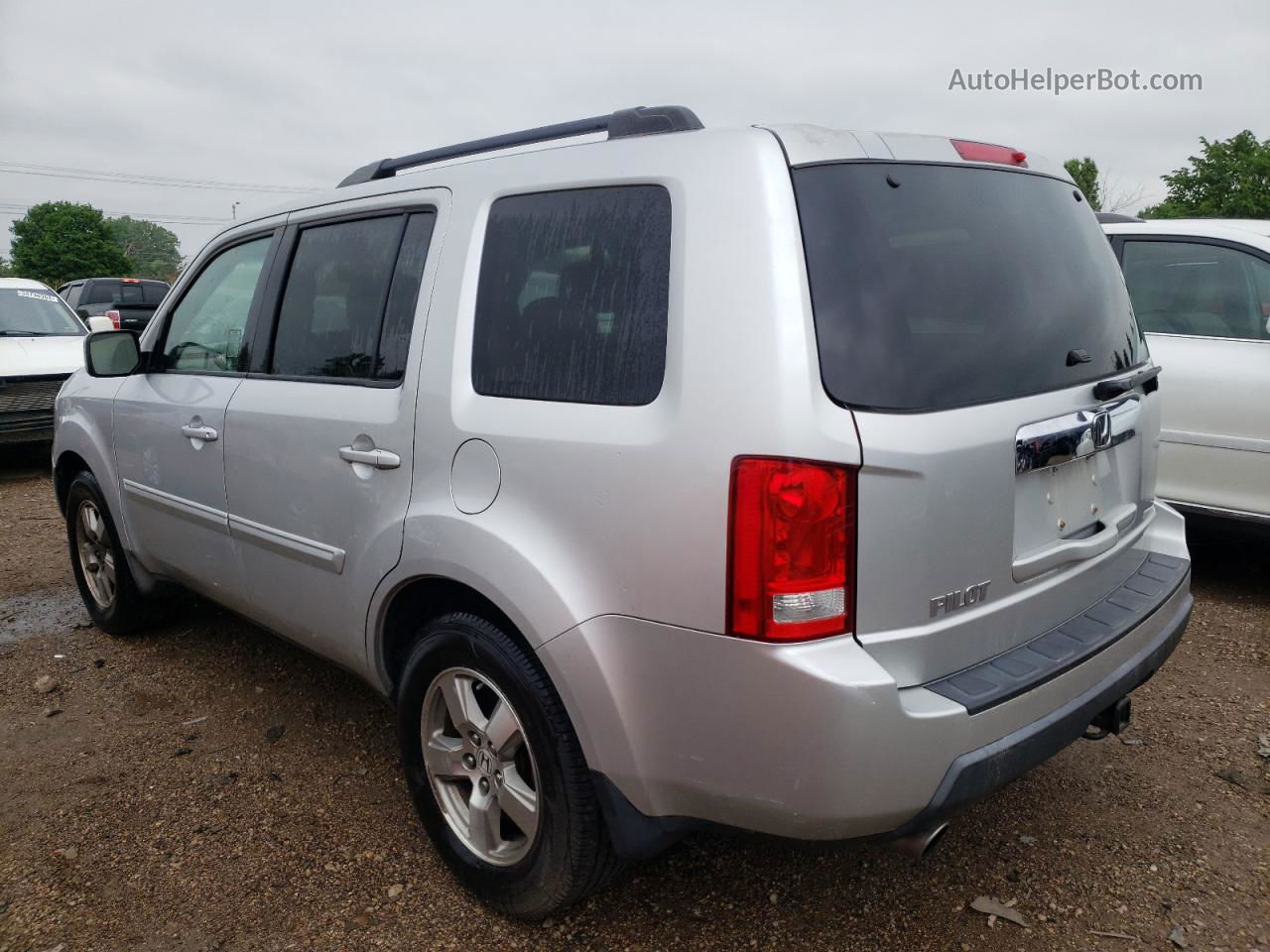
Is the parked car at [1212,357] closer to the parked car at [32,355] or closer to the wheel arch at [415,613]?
the wheel arch at [415,613]

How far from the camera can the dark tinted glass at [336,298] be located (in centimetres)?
270

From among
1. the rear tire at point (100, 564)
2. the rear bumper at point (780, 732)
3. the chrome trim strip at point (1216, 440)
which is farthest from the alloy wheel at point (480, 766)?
the chrome trim strip at point (1216, 440)

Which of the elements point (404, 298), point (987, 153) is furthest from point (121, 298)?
point (987, 153)

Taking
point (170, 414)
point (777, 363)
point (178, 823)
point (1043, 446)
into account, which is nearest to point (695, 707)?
point (777, 363)

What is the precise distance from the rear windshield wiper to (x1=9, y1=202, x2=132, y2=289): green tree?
6694cm

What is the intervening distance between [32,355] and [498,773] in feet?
27.9

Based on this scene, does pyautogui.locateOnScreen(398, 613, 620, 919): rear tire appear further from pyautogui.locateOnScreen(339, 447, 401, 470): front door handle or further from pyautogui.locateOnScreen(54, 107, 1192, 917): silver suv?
pyautogui.locateOnScreen(339, 447, 401, 470): front door handle

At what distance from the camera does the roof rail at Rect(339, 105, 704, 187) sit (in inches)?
86.4

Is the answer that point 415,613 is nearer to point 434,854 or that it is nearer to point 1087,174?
point 434,854

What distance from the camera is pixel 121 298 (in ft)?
64.7

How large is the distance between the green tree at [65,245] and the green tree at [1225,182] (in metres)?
57.6

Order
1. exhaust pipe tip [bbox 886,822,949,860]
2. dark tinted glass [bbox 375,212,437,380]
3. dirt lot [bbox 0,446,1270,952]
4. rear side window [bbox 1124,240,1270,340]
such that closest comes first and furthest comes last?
exhaust pipe tip [bbox 886,822,949,860], dirt lot [bbox 0,446,1270,952], dark tinted glass [bbox 375,212,437,380], rear side window [bbox 1124,240,1270,340]

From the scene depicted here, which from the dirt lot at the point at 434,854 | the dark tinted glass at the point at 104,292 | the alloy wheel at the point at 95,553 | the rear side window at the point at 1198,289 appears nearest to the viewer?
the dirt lot at the point at 434,854

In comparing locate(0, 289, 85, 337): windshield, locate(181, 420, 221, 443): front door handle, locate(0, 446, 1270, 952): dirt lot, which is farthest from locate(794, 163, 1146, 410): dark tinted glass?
locate(0, 289, 85, 337): windshield
